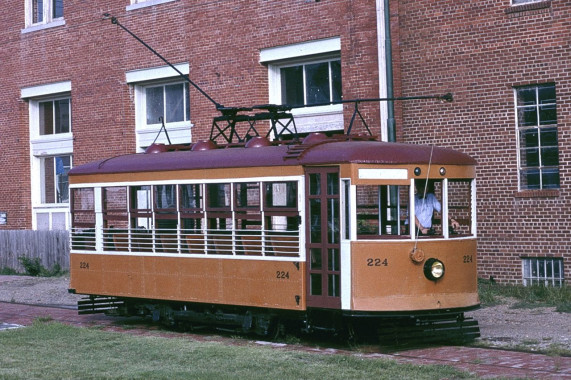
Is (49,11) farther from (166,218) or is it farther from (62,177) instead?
(166,218)

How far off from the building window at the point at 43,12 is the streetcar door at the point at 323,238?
1641cm

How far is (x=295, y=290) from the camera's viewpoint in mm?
13945

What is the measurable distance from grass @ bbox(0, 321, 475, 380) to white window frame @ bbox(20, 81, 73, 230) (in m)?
14.6

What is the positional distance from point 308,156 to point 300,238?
107 cm

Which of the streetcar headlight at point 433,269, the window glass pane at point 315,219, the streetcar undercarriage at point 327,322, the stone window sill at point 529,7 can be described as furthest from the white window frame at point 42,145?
the streetcar headlight at point 433,269

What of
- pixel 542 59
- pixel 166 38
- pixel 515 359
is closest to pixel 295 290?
pixel 515 359

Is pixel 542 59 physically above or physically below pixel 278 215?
above

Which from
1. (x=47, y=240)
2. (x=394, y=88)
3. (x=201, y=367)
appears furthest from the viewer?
(x=47, y=240)

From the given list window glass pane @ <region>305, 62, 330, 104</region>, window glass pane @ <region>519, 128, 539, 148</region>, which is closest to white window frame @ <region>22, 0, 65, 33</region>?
window glass pane @ <region>305, 62, 330, 104</region>

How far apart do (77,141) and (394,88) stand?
34.4ft

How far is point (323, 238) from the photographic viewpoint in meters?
13.7

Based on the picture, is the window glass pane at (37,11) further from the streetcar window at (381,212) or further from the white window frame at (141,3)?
the streetcar window at (381,212)

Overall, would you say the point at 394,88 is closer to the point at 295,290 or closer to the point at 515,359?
the point at 295,290

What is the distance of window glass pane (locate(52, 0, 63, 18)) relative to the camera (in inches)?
1136
